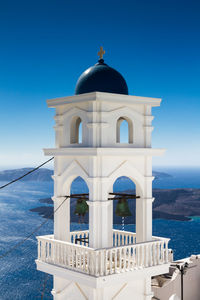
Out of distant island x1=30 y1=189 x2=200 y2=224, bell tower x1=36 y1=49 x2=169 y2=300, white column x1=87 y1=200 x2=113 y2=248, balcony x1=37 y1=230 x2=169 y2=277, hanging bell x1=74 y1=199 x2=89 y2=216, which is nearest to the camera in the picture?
balcony x1=37 y1=230 x2=169 y2=277

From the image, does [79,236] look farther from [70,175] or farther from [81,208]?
[70,175]

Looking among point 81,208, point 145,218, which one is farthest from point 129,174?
point 81,208

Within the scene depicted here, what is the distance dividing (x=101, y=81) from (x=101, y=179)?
1999 millimetres

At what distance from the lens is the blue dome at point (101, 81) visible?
8.91 meters

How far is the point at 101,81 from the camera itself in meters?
8.91

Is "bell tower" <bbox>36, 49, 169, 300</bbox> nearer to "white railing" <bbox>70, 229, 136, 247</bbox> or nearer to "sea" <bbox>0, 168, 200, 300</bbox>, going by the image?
"white railing" <bbox>70, 229, 136, 247</bbox>

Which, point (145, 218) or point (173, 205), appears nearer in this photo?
point (145, 218)

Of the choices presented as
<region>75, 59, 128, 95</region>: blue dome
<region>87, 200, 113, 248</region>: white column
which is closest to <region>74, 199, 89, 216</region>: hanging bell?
<region>87, 200, 113, 248</region>: white column

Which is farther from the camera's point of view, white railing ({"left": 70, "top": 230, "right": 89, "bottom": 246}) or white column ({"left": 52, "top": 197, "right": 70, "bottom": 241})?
white railing ({"left": 70, "top": 230, "right": 89, "bottom": 246})

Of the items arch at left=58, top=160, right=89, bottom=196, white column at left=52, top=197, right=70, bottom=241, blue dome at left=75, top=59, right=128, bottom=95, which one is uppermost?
blue dome at left=75, top=59, right=128, bottom=95

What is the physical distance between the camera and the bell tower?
848 cm

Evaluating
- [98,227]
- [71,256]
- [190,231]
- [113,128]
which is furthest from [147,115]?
[190,231]

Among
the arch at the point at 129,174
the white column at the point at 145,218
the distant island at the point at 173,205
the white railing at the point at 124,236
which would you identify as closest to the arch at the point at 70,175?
the arch at the point at 129,174

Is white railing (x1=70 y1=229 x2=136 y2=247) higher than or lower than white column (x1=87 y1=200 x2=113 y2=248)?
lower
